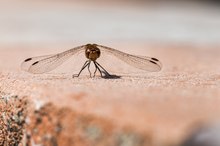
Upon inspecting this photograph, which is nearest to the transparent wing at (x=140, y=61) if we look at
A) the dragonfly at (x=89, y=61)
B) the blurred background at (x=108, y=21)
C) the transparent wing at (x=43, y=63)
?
the dragonfly at (x=89, y=61)

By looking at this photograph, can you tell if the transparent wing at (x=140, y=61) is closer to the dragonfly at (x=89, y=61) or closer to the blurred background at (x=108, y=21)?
the dragonfly at (x=89, y=61)

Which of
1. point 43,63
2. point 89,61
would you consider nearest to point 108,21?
point 89,61

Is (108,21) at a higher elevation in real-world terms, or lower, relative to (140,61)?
higher

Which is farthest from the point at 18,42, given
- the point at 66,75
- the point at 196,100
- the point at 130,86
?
the point at 196,100

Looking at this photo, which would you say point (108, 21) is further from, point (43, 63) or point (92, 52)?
point (43, 63)

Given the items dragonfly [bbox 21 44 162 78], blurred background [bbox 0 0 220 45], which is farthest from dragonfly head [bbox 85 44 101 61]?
blurred background [bbox 0 0 220 45]

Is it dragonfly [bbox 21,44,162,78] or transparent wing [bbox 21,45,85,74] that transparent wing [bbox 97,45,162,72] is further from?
transparent wing [bbox 21,45,85,74]

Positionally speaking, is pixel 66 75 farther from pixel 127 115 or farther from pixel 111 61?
pixel 127 115
